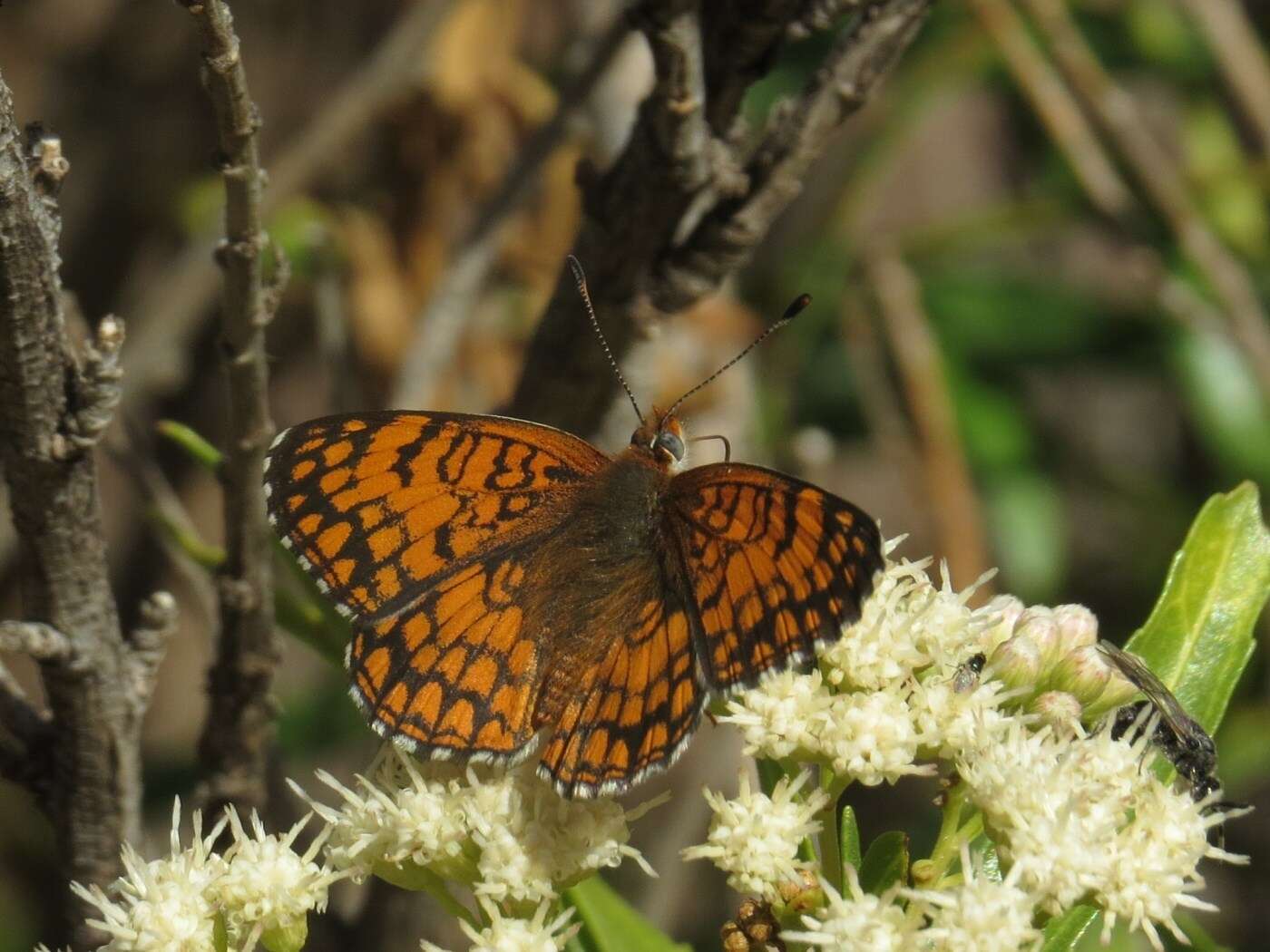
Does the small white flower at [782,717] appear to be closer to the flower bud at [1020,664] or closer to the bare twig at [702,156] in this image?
the flower bud at [1020,664]

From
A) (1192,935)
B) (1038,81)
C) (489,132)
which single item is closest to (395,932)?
(1192,935)

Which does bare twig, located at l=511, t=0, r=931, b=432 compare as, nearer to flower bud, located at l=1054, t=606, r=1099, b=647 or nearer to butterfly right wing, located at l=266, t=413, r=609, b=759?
butterfly right wing, located at l=266, t=413, r=609, b=759

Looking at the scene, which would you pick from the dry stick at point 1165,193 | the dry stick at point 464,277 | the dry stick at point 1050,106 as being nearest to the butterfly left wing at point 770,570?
the dry stick at point 464,277

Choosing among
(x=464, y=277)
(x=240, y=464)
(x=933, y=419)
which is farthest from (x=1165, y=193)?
(x=240, y=464)

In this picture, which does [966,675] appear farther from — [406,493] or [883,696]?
[406,493]

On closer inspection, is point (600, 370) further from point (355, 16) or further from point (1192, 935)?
point (355, 16)
